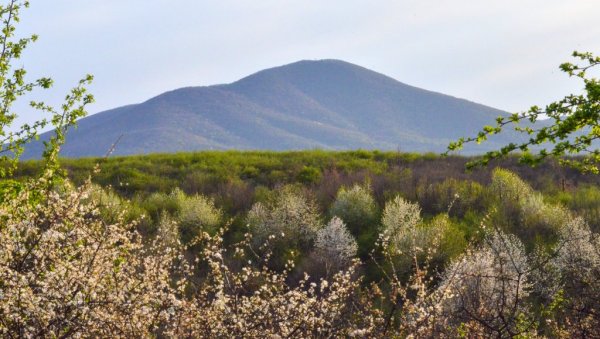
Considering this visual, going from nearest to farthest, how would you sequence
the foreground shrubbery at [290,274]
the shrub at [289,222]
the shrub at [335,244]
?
1. the foreground shrubbery at [290,274]
2. the shrub at [335,244]
3. the shrub at [289,222]

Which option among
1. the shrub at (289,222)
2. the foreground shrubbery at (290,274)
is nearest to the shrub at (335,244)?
Result: the foreground shrubbery at (290,274)

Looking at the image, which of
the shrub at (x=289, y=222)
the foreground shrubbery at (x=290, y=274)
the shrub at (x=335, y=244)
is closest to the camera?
the foreground shrubbery at (x=290, y=274)

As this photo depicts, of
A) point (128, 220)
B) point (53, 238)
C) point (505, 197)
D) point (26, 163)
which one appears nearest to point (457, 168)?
point (505, 197)

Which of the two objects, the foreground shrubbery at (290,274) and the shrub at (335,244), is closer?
the foreground shrubbery at (290,274)

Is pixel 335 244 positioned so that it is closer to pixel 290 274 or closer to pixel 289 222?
pixel 290 274

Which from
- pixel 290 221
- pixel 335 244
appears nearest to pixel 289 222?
pixel 290 221

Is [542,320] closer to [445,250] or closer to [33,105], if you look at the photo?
[445,250]

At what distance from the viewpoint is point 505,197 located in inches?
734

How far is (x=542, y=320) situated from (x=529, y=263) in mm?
2215

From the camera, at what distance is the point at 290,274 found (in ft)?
47.8

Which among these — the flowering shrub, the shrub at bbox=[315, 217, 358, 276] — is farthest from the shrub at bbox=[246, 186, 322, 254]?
the shrub at bbox=[315, 217, 358, 276]

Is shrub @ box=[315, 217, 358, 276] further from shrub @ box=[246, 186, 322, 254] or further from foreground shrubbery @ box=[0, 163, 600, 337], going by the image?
shrub @ box=[246, 186, 322, 254]

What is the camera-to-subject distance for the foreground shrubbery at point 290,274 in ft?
17.4

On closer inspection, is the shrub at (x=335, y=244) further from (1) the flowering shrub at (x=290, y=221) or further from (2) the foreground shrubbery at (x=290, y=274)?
(1) the flowering shrub at (x=290, y=221)
